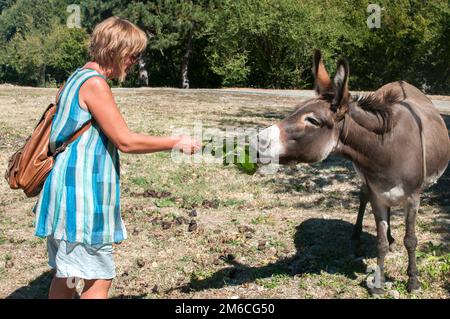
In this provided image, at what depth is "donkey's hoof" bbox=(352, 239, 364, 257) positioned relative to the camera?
5582mm

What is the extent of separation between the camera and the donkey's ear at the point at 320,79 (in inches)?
164

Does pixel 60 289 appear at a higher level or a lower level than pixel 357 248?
higher

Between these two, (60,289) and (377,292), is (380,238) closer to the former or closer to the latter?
(377,292)

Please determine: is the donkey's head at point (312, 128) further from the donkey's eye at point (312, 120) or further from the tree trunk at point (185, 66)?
the tree trunk at point (185, 66)

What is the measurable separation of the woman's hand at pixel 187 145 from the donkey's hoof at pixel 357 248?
2.94 m

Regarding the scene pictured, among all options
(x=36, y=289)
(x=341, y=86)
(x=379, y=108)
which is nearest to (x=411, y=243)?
(x=379, y=108)

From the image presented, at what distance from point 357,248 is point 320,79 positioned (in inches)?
90.8

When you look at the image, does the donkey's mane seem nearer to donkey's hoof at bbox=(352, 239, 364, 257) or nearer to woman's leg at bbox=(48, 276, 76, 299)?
donkey's hoof at bbox=(352, 239, 364, 257)

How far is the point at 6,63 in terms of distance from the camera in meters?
61.4

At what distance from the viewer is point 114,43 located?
10.1 feet

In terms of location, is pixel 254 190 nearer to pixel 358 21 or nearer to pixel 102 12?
pixel 358 21

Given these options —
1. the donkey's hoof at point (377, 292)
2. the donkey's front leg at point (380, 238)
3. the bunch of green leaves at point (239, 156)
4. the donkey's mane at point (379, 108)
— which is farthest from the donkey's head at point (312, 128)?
the donkey's hoof at point (377, 292)

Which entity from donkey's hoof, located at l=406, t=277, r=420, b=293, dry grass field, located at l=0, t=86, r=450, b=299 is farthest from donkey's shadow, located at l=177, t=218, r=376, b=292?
donkey's hoof, located at l=406, t=277, r=420, b=293
